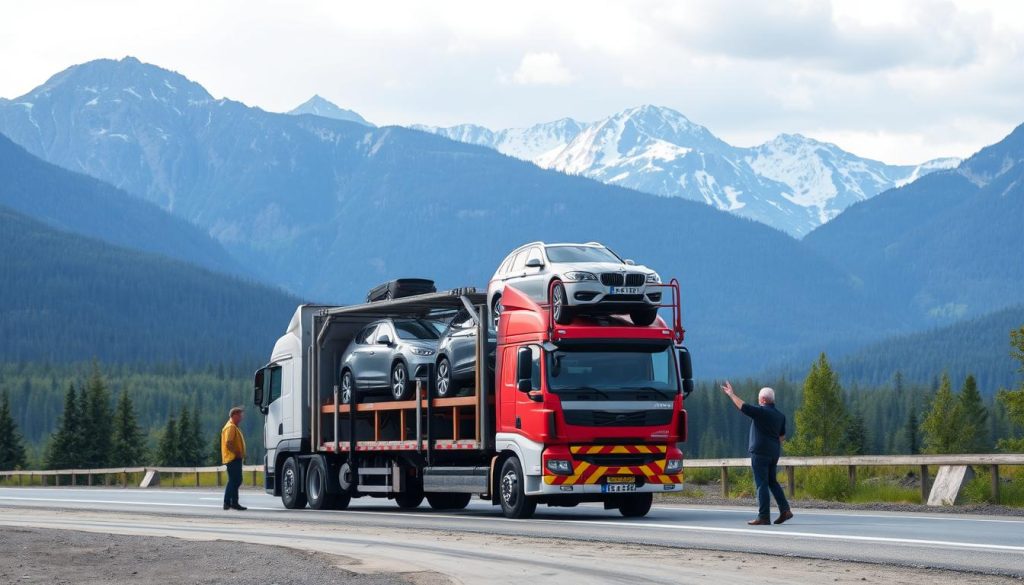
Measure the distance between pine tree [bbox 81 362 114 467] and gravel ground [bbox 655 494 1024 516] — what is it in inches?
2039

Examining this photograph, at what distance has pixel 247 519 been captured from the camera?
85.6 ft

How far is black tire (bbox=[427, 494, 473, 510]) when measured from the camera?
93.2ft

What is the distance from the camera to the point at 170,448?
83.5 meters

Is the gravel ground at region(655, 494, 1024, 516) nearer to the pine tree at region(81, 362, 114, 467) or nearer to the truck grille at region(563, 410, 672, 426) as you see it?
the truck grille at region(563, 410, 672, 426)

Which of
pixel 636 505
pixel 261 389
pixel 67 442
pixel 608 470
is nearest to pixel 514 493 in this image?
pixel 608 470

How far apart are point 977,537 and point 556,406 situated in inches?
254

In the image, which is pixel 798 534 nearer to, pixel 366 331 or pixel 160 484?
pixel 366 331

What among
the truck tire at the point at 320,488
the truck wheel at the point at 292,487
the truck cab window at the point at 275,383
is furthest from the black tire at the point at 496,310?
the truck cab window at the point at 275,383

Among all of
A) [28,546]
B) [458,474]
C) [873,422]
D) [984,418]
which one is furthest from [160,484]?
[873,422]

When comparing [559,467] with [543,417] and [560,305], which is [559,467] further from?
[560,305]

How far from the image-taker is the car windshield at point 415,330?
86.6 feet

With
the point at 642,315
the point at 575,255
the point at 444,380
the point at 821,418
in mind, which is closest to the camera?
the point at 642,315

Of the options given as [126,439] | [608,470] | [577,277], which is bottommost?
[608,470]

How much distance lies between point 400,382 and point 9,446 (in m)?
56.6
